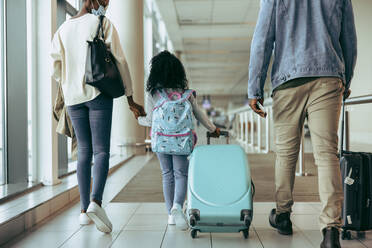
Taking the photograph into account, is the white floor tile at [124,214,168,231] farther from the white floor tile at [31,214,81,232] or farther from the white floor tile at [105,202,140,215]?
the white floor tile at [31,214,81,232]

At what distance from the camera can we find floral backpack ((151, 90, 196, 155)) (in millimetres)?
2299

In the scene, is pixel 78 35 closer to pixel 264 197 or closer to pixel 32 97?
pixel 32 97

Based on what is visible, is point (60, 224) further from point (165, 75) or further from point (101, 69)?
point (165, 75)

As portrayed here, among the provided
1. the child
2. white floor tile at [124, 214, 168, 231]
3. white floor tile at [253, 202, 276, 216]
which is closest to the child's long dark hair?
the child

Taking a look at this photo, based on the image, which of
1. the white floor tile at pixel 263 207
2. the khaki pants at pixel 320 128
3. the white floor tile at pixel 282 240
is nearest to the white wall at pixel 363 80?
the white floor tile at pixel 263 207

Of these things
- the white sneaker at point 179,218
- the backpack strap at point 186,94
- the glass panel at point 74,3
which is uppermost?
the glass panel at point 74,3

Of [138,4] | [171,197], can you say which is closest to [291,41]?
[171,197]

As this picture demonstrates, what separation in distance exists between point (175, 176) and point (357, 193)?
41.5 inches

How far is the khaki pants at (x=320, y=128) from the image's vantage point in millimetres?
1878

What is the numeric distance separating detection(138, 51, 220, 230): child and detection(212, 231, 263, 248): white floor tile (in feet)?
0.78

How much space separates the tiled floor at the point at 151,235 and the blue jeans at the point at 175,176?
193 millimetres

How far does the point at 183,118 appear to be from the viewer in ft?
7.59

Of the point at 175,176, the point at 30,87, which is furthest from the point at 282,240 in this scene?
the point at 30,87

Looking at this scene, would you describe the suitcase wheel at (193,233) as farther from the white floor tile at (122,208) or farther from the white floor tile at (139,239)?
the white floor tile at (122,208)
